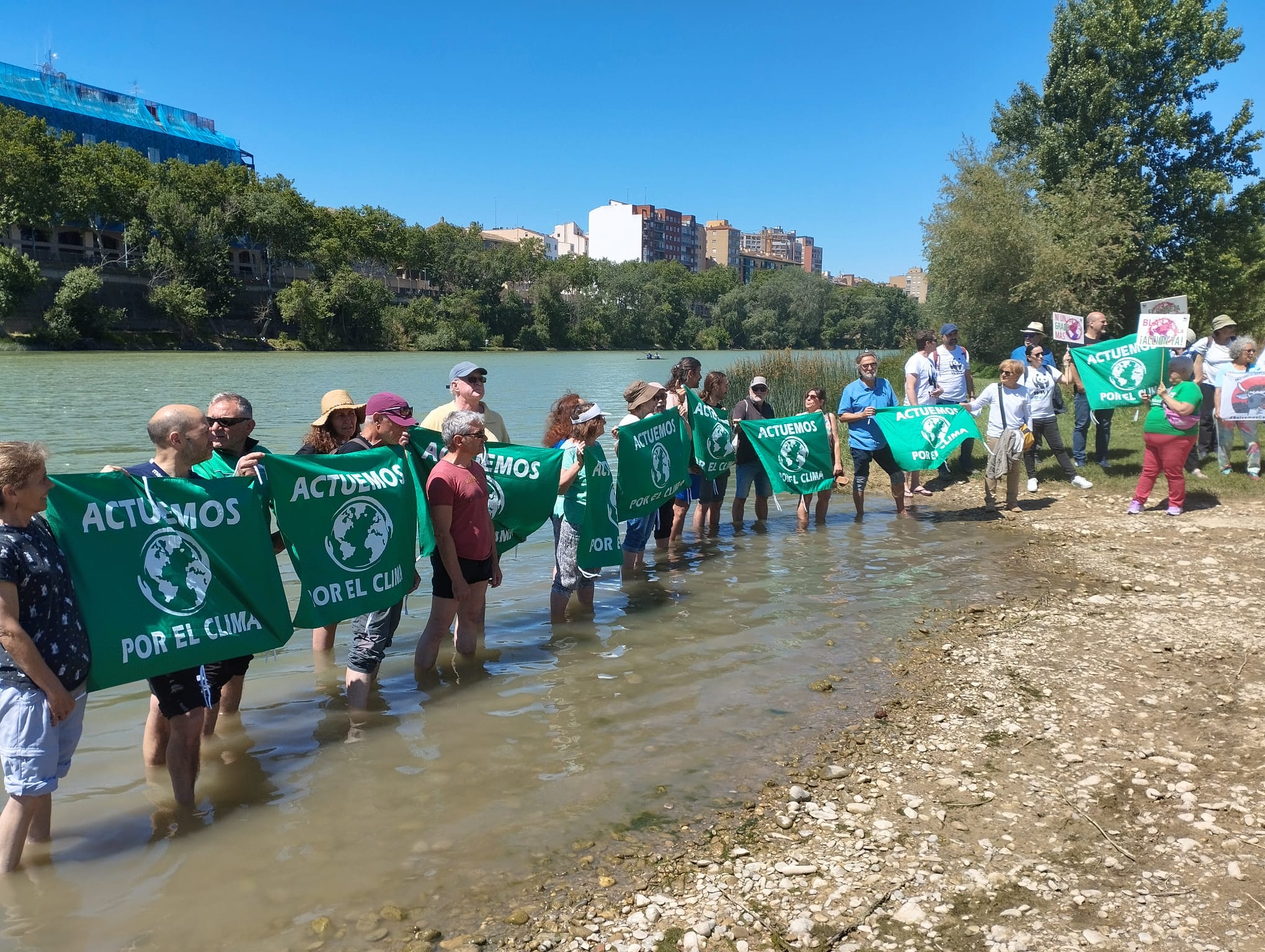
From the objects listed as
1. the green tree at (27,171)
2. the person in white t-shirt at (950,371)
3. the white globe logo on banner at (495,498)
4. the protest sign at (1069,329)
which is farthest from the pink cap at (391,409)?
the green tree at (27,171)

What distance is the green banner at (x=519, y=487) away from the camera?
23.3 ft

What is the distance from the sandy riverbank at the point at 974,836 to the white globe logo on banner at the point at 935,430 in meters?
5.10

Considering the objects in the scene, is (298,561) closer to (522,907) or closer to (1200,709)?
(522,907)

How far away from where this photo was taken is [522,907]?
380 centimetres

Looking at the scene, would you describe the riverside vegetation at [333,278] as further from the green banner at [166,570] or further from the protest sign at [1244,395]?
the green banner at [166,570]

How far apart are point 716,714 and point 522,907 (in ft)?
7.46

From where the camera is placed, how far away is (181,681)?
450 cm

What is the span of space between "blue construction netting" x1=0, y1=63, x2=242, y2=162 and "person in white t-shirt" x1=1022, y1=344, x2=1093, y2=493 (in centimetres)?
12671

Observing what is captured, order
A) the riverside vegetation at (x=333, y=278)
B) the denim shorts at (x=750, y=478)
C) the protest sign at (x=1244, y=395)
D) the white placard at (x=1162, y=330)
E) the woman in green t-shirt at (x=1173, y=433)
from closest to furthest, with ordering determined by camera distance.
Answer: the woman in green t-shirt at (x=1173, y=433)
the denim shorts at (x=750, y=478)
the protest sign at (x=1244, y=395)
the white placard at (x=1162, y=330)
the riverside vegetation at (x=333, y=278)

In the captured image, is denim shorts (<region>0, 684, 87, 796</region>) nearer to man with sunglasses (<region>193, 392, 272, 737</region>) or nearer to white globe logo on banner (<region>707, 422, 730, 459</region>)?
man with sunglasses (<region>193, 392, 272, 737</region>)

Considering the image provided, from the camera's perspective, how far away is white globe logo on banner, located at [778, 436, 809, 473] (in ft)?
36.7

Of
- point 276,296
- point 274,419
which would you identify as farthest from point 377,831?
point 276,296

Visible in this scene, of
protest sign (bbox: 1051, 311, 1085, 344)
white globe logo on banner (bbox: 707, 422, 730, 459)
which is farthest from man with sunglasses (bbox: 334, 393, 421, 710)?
protest sign (bbox: 1051, 311, 1085, 344)

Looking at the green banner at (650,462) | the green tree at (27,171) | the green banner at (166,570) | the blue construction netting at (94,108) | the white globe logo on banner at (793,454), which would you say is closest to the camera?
the green banner at (166,570)
